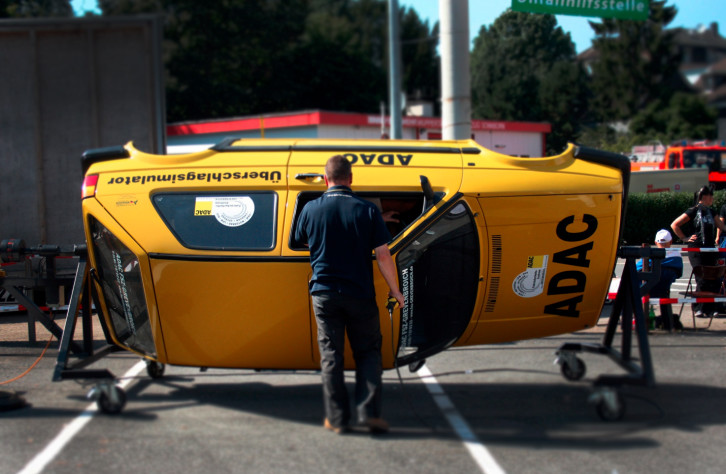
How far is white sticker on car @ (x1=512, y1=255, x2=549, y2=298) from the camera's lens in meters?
5.40

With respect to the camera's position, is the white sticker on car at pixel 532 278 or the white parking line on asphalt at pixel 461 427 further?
the white sticker on car at pixel 532 278

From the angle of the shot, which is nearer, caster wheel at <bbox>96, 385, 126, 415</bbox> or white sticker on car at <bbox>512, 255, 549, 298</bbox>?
caster wheel at <bbox>96, 385, 126, 415</bbox>

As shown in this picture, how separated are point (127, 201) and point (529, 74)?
9073 millimetres

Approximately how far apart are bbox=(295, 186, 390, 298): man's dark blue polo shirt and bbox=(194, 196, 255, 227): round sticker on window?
701 millimetres

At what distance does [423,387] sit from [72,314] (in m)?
2.81

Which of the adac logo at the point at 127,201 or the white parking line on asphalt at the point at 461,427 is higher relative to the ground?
the adac logo at the point at 127,201

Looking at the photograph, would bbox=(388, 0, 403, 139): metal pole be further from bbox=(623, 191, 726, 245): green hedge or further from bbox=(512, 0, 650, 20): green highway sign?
bbox=(623, 191, 726, 245): green hedge

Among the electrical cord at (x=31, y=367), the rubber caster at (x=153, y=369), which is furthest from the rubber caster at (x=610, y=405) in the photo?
the electrical cord at (x=31, y=367)

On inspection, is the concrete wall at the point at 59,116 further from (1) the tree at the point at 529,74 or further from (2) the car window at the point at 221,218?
(1) the tree at the point at 529,74

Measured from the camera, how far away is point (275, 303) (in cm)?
510

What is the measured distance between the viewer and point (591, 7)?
10430 millimetres

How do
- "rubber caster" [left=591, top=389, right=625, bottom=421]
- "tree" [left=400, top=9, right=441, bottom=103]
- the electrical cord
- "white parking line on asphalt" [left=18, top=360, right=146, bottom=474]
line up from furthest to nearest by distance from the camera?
"tree" [left=400, top=9, right=441, bottom=103] < the electrical cord < "rubber caster" [left=591, top=389, right=625, bottom=421] < "white parking line on asphalt" [left=18, top=360, right=146, bottom=474]

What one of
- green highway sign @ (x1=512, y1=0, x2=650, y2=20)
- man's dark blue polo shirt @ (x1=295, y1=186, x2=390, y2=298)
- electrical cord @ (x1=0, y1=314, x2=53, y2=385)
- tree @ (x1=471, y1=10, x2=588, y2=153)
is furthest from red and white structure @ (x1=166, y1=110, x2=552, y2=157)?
man's dark blue polo shirt @ (x1=295, y1=186, x2=390, y2=298)

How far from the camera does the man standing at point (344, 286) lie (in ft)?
15.3
